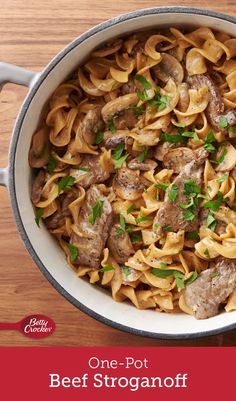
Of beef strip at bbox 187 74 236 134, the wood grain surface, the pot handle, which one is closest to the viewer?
the pot handle

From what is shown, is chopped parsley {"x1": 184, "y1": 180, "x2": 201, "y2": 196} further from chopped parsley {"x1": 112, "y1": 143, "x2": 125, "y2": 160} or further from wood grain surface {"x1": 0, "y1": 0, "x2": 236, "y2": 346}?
wood grain surface {"x1": 0, "y1": 0, "x2": 236, "y2": 346}

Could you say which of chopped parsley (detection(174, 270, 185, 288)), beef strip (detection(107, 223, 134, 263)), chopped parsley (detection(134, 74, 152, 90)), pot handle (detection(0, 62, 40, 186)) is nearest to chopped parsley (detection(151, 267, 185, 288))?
chopped parsley (detection(174, 270, 185, 288))

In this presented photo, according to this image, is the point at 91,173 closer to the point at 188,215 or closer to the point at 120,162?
the point at 120,162

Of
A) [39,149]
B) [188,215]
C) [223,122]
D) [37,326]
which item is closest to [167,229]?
[188,215]

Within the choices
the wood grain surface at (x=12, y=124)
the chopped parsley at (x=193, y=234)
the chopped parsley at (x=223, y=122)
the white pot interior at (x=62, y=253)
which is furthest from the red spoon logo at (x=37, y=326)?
the chopped parsley at (x=223, y=122)

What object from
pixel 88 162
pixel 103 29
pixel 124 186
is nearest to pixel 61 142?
pixel 88 162

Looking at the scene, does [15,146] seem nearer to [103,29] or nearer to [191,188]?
[103,29]
